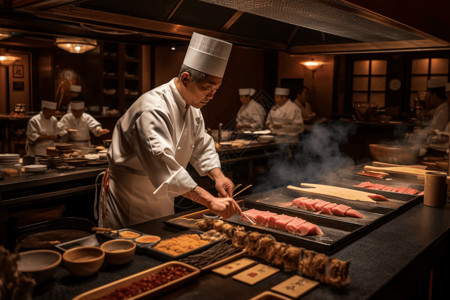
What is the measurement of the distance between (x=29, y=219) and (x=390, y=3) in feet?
11.8

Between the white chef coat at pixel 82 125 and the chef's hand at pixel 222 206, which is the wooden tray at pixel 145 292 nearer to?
the chef's hand at pixel 222 206

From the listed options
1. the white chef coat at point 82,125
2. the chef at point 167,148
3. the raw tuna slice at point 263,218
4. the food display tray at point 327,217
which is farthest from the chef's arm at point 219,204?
the white chef coat at point 82,125

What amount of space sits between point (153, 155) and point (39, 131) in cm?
569

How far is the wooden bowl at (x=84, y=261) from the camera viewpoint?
1.54 meters

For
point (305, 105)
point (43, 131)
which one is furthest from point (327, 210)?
point (305, 105)

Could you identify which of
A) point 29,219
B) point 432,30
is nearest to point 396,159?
point 432,30

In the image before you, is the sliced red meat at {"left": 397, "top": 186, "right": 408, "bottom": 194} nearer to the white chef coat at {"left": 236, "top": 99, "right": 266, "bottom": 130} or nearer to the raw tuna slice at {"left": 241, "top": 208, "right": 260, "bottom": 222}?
the raw tuna slice at {"left": 241, "top": 208, "right": 260, "bottom": 222}

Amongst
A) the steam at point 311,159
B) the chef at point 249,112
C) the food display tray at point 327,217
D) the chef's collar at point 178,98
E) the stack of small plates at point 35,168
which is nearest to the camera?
the food display tray at point 327,217

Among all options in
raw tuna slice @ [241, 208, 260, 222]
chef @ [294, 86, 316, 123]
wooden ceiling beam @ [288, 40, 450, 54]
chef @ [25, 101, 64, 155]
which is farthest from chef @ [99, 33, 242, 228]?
chef @ [294, 86, 316, 123]

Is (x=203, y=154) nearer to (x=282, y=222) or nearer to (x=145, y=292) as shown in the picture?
(x=282, y=222)

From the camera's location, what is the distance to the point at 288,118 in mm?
9383

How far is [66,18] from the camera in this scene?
7.99 feet

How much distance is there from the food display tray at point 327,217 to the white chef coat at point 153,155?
0.99 feet

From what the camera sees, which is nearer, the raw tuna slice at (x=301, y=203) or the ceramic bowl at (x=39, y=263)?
the ceramic bowl at (x=39, y=263)
